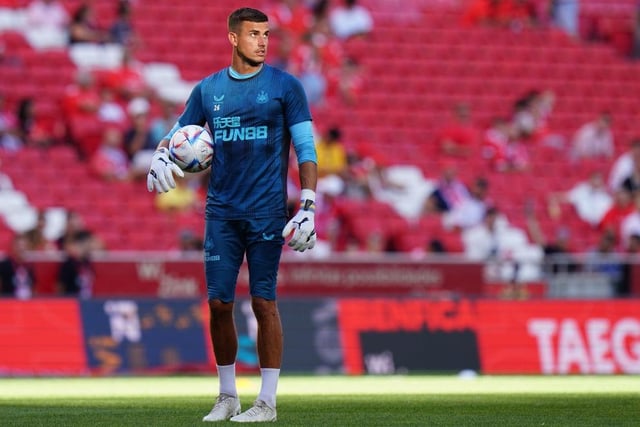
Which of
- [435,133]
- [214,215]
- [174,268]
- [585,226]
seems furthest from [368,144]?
[214,215]

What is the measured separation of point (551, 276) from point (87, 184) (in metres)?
6.69

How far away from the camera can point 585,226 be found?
23828 mm

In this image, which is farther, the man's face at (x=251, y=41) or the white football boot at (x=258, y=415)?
the man's face at (x=251, y=41)

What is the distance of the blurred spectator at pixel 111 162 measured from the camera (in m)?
21.6

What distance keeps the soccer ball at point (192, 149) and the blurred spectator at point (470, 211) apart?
13.2 m

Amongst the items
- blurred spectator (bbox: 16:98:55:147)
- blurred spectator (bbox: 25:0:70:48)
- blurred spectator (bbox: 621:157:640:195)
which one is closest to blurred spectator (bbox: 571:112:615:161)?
blurred spectator (bbox: 621:157:640:195)

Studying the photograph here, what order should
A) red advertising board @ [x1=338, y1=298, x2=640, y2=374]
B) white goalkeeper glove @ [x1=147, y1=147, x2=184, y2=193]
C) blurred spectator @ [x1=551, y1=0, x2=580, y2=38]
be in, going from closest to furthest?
white goalkeeper glove @ [x1=147, y1=147, x2=184, y2=193] < red advertising board @ [x1=338, y1=298, x2=640, y2=374] < blurred spectator @ [x1=551, y1=0, x2=580, y2=38]

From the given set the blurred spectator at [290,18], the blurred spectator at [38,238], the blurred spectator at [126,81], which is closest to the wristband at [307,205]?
the blurred spectator at [38,238]

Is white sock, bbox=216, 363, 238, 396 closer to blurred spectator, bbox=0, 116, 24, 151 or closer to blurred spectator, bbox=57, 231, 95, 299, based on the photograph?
blurred spectator, bbox=57, 231, 95, 299

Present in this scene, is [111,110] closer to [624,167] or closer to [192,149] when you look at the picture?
[624,167]

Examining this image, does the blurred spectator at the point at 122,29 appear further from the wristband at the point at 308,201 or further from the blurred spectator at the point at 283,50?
the wristband at the point at 308,201

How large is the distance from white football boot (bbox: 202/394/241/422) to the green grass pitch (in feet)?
0.48

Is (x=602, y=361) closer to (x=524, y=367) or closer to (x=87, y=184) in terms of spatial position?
(x=524, y=367)

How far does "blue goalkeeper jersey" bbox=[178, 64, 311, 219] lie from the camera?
905cm
